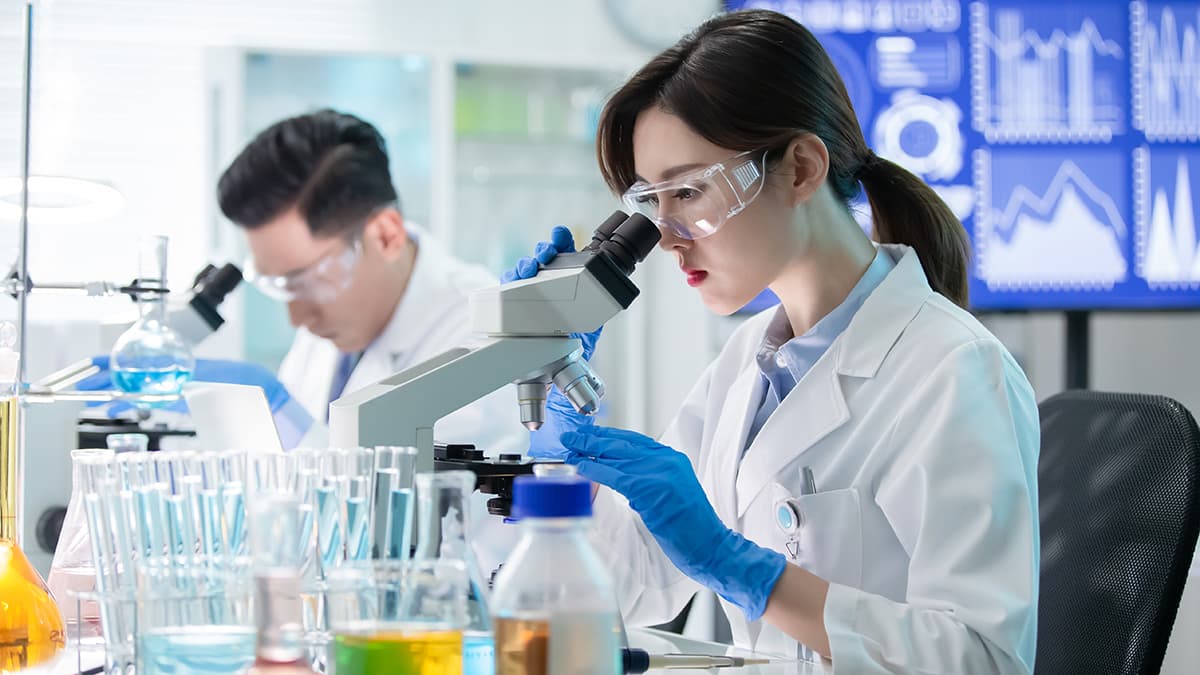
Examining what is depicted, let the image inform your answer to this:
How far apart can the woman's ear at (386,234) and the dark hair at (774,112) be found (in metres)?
1.00

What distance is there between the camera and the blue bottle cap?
768 millimetres

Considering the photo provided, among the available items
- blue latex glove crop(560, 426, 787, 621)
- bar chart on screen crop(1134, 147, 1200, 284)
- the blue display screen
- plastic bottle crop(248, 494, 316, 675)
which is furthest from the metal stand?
plastic bottle crop(248, 494, 316, 675)

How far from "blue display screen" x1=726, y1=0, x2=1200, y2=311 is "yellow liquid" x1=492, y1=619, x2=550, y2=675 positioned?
103 inches

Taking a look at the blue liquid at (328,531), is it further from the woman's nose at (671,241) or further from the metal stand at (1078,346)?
the metal stand at (1078,346)

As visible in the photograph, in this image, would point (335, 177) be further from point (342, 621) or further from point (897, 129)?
point (342, 621)

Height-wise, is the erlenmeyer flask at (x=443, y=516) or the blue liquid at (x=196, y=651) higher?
the erlenmeyer flask at (x=443, y=516)

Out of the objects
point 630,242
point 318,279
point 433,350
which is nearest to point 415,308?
point 433,350

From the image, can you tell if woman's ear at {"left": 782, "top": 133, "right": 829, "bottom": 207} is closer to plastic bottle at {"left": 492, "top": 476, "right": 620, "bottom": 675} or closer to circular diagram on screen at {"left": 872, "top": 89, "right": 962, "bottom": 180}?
plastic bottle at {"left": 492, "top": 476, "right": 620, "bottom": 675}

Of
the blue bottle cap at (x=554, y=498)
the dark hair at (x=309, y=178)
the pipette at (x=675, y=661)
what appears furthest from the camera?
the dark hair at (x=309, y=178)

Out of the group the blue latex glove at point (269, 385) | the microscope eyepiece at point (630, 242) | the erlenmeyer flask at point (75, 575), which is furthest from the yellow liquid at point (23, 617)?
the blue latex glove at point (269, 385)

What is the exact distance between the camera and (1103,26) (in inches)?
126

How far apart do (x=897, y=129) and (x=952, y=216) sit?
1560 mm

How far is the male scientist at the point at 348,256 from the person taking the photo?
254cm

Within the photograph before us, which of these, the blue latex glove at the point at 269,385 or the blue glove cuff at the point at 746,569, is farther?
the blue latex glove at the point at 269,385
